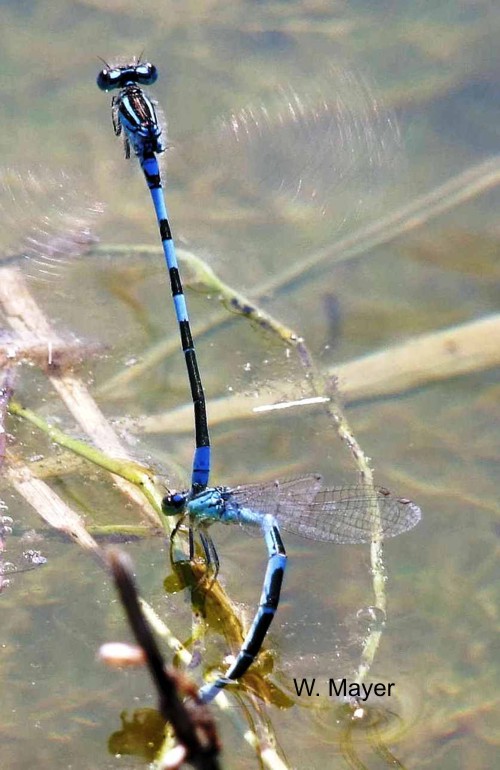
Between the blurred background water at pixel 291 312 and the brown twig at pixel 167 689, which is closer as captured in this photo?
the brown twig at pixel 167 689

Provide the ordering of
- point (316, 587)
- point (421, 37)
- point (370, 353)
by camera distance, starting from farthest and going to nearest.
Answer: point (421, 37) → point (370, 353) → point (316, 587)

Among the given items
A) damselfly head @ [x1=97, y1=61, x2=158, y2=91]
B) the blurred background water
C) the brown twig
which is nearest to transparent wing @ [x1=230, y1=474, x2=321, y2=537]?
the blurred background water

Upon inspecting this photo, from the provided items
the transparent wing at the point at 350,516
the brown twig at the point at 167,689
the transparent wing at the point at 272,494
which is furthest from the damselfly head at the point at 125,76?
the brown twig at the point at 167,689

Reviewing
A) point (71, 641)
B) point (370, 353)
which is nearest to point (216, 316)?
point (370, 353)

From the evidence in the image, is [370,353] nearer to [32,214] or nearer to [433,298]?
[433,298]

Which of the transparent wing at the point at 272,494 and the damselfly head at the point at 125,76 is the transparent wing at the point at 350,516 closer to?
the transparent wing at the point at 272,494

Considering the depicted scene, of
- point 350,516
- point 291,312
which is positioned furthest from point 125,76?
point 350,516

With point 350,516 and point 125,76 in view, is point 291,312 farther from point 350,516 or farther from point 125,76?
point 125,76
